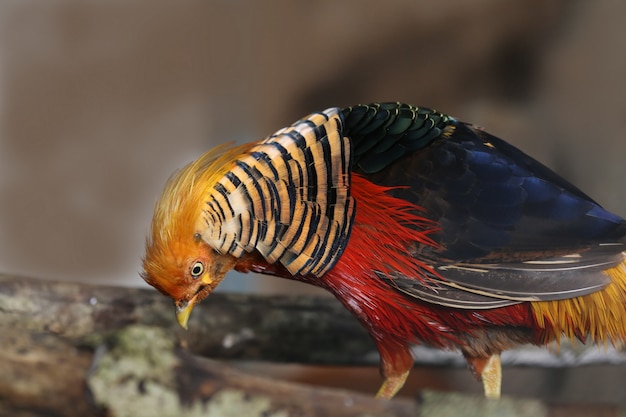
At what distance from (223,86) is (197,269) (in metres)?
2.05

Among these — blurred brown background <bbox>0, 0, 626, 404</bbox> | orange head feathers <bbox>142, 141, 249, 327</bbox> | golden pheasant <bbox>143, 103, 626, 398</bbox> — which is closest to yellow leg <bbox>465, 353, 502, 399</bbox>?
golden pheasant <bbox>143, 103, 626, 398</bbox>

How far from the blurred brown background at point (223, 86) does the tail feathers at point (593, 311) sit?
4.95 feet

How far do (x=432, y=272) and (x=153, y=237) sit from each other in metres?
0.64

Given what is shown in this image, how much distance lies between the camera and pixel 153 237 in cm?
148

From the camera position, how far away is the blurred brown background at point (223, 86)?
296 cm

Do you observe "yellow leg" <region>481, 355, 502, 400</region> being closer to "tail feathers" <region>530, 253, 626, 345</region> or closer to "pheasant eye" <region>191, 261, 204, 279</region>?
"tail feathers" <region>530, 253, 626, 345</region>

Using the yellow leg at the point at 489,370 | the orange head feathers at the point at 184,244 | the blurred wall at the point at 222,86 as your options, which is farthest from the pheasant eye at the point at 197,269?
the blurred wall at the point at 222,86

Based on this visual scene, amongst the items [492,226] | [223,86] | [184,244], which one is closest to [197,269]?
[184,244]

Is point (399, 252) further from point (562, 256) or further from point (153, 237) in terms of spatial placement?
point (153, 237)

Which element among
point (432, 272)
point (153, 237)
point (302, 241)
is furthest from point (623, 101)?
point (153, 237)

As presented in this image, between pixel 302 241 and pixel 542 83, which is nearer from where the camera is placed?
pixel 302 241

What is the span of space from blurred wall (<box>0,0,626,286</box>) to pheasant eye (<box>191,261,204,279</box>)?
1.92 metres

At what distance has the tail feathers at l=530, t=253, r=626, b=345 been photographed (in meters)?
1.52

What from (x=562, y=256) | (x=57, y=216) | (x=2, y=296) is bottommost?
(x=57, y=216)
